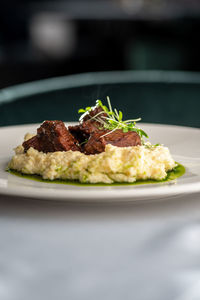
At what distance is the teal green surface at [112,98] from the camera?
Result: 302 cm

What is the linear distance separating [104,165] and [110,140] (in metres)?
0.22

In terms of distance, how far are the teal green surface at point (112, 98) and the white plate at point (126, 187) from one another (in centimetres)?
46

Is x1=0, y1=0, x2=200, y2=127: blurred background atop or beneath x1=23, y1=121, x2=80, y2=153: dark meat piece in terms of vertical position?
atop

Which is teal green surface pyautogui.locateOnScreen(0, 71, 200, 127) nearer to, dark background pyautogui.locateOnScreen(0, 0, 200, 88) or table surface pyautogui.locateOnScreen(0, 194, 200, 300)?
table surface pyautogui.locateOnScreen(0, 194, 200, 300)

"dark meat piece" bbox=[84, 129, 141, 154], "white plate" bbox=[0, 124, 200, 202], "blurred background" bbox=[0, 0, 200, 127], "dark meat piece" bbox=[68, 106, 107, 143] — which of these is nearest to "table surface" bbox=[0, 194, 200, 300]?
"white plate" bbox=[0, 124, 200, 202]

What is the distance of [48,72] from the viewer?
9891 mm

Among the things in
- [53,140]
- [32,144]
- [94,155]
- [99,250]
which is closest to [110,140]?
[94,155]

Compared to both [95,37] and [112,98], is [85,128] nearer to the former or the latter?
[112,98]

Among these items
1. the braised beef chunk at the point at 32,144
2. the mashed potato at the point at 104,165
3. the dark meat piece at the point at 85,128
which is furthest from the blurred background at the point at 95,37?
the mashed potato at the point at 104,165

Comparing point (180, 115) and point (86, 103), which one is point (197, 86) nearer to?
point (180, 115)

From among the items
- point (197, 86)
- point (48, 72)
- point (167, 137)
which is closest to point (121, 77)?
point (197, 86)

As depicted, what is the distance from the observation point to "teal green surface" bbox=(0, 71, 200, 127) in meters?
3.02

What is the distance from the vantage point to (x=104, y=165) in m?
1.77

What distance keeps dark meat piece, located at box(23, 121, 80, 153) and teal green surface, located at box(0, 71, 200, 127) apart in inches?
34.8
